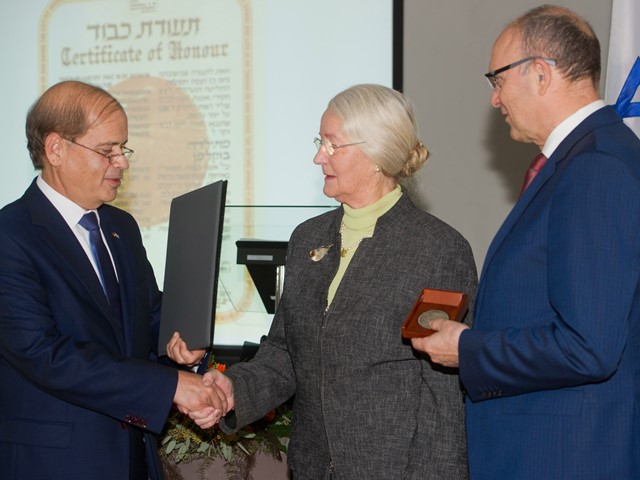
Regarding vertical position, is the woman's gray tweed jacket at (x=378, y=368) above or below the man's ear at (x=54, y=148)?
below

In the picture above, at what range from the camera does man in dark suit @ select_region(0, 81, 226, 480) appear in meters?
2.00

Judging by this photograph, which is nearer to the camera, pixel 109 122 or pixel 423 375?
pixel 423 375

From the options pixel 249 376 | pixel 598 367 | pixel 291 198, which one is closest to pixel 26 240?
pixel 249 376

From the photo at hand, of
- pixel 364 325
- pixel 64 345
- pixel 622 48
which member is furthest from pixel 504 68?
pixel 622 48

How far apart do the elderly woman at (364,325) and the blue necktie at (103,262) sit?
33 centimetres

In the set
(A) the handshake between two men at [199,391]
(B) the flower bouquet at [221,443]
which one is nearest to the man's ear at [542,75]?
(A) the handshake between two men at [199,391]

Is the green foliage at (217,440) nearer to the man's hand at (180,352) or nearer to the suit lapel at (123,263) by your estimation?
the man's hand at (180,352)

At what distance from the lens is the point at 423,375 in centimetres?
205

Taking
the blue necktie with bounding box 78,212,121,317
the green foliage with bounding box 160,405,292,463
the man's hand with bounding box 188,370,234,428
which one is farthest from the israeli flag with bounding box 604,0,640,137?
the blue necktie with bounding box 78,212,121,317

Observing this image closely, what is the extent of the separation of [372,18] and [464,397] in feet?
7.74

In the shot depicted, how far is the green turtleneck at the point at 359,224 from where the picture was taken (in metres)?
2.23

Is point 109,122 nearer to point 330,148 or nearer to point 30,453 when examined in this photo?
point 330,148

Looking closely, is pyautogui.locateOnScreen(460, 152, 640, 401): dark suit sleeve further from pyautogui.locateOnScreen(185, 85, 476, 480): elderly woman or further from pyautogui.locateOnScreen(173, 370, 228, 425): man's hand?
pyautogui.locateOnScreen(173, 370, 228, 425): man's hand

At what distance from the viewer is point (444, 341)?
1802mm
